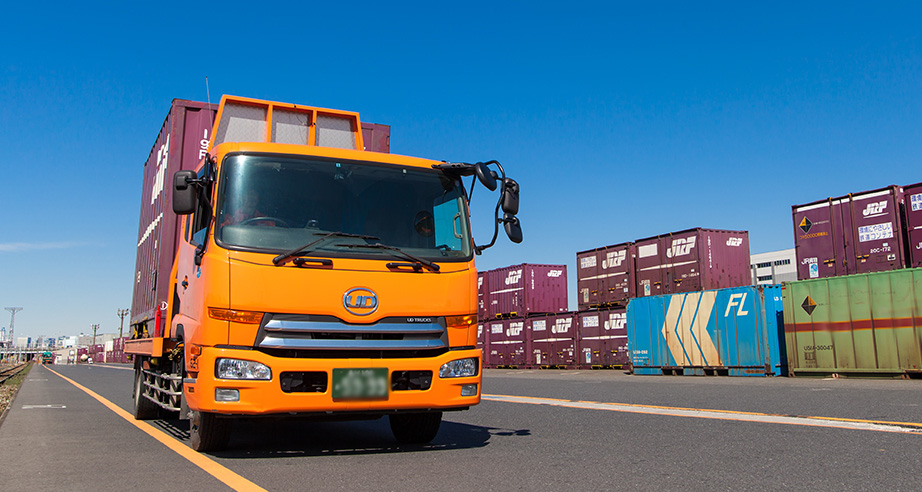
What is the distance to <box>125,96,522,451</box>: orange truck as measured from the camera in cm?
453

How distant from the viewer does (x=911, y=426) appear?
5969 mm

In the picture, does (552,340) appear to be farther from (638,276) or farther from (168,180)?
(168,180)

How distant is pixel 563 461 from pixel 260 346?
7.25 ft

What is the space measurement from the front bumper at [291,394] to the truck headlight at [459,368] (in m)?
0.05

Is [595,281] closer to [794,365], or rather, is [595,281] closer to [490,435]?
[794,365]

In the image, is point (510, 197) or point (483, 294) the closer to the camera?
point (510, 197)

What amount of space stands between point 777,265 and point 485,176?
79.8 meters

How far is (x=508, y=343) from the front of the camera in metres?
29.2

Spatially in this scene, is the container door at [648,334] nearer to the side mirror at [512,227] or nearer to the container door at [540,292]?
the container door at [540,292]

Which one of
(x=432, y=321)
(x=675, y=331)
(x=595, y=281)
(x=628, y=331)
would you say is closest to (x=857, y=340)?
(x=675, y=331)

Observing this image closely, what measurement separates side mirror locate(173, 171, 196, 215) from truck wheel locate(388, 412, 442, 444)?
240 cm

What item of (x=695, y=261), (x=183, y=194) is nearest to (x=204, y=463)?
(x=183, y=194)

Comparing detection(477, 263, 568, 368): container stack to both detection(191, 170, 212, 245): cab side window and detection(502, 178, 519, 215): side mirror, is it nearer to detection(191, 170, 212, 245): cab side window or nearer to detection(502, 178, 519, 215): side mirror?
detection(502, 178, 519, 215): side mirror

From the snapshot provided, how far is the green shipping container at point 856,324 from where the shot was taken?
14.8 m
